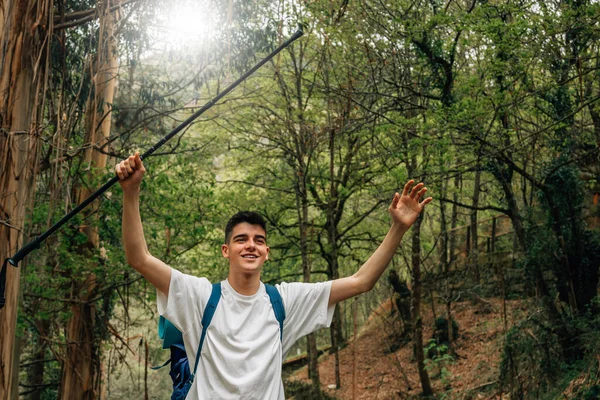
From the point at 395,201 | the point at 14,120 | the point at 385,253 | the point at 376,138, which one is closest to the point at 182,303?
the point at 385,253

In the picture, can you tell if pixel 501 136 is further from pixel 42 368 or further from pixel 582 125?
pixel 42 368

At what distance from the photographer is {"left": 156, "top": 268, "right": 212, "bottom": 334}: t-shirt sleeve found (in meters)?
2.50

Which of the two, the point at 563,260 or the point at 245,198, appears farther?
the point at 245,198

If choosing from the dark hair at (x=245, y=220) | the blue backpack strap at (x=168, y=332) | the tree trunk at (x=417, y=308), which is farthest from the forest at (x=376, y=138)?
the blue backpack strap at (x=168, y=332)

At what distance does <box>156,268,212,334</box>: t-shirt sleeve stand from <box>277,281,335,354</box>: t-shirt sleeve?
383 mm

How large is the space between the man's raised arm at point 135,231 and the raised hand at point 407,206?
3.37 ft

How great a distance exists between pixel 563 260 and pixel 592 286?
617 mm

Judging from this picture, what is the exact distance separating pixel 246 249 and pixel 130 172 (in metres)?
0.58

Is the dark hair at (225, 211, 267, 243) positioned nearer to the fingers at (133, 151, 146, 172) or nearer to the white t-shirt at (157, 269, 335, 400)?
the white t-shirt at (157, 269, 335, 400)

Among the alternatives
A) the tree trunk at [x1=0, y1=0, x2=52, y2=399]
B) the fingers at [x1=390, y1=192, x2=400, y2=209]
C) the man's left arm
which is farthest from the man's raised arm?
the tree trunk at [x1=0, y1=0, x2=52, y2=399]

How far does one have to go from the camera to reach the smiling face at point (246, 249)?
265cm

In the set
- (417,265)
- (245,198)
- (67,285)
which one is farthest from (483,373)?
(67,285)

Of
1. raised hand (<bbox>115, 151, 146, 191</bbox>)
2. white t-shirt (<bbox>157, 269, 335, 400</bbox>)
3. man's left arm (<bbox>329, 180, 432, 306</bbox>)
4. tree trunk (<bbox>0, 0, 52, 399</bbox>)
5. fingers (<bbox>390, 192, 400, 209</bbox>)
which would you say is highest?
tree trunk (<bbox>0, 0, 52, 399</bbox>)

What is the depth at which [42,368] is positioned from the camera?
49.5 ft
